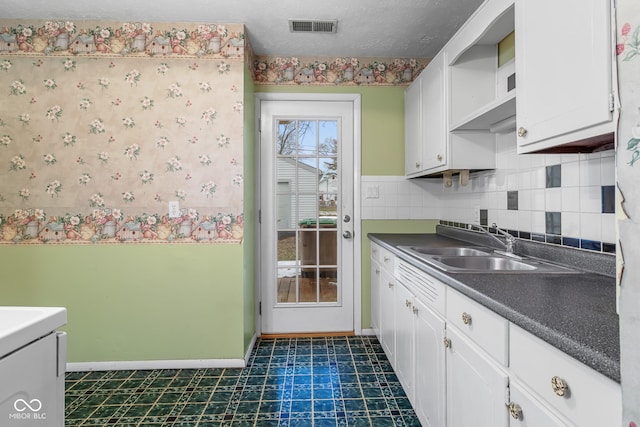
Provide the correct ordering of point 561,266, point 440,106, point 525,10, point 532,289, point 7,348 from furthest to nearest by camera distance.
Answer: point 440,106
point 561,266
point 525,10
point 532,289
point 7,348

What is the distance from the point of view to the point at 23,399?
0.77 metres

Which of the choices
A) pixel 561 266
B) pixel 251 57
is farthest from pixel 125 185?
pixel 561 266

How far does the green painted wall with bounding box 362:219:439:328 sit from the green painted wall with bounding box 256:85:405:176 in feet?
1.47

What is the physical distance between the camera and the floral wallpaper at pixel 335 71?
2.91m

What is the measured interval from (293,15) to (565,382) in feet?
7.93

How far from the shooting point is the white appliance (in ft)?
2.40

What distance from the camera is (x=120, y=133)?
2387 millimetres

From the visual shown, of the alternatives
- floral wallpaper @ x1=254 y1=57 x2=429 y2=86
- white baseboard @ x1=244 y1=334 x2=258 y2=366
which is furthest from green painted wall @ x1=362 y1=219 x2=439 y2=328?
floral wallpaper @ x1=254 y1=57 x2=429 y2=86

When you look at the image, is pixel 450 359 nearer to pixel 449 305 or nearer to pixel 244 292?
pixel 449 305

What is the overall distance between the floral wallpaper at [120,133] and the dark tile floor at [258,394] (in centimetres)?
95

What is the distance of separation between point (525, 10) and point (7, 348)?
1.91 metres

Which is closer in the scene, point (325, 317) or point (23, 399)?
point (23, 399)

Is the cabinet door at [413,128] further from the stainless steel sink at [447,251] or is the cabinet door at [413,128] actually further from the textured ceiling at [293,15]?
the stainless steel sink at [447,251]

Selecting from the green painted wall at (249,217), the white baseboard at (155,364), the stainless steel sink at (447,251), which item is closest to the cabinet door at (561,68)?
the stainless steel sink at (447,251)
